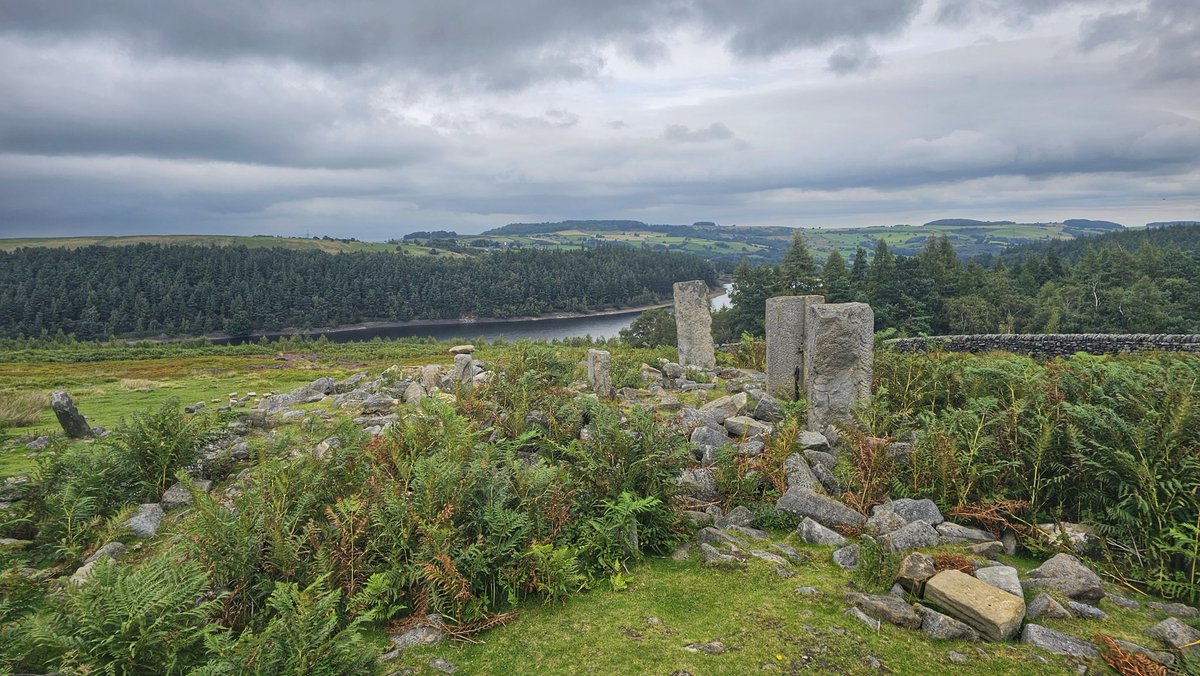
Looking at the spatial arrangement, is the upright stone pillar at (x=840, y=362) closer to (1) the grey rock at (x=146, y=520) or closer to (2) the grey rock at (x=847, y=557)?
(2) the grey rock at (x=847, y=557)

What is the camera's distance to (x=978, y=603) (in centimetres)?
508

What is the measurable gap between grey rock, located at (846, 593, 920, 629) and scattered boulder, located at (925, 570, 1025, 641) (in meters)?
0.35

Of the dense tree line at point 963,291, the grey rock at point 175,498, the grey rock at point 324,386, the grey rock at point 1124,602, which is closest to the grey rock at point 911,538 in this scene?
the grey rock at point 1124,602

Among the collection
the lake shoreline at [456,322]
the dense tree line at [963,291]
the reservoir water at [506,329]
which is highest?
the dense tree line at [963,291]

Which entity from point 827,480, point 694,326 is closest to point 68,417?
point 827,480

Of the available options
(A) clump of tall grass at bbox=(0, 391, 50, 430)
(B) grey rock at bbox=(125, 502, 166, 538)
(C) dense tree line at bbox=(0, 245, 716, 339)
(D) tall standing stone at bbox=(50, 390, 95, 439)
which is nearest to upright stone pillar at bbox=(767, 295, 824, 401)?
(B) grey rock at bbox=(125, 502, 166, 538)

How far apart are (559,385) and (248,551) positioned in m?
8.04

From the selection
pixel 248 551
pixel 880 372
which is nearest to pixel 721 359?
pixel 880 372

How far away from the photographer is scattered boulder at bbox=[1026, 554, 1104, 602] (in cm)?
550

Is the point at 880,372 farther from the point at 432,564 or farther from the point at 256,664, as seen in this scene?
the point at 256,664

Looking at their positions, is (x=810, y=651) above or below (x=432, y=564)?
below

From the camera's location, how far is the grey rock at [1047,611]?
522cm

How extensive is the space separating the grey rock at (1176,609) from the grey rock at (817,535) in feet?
9.34

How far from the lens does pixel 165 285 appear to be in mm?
Answer: 110188
